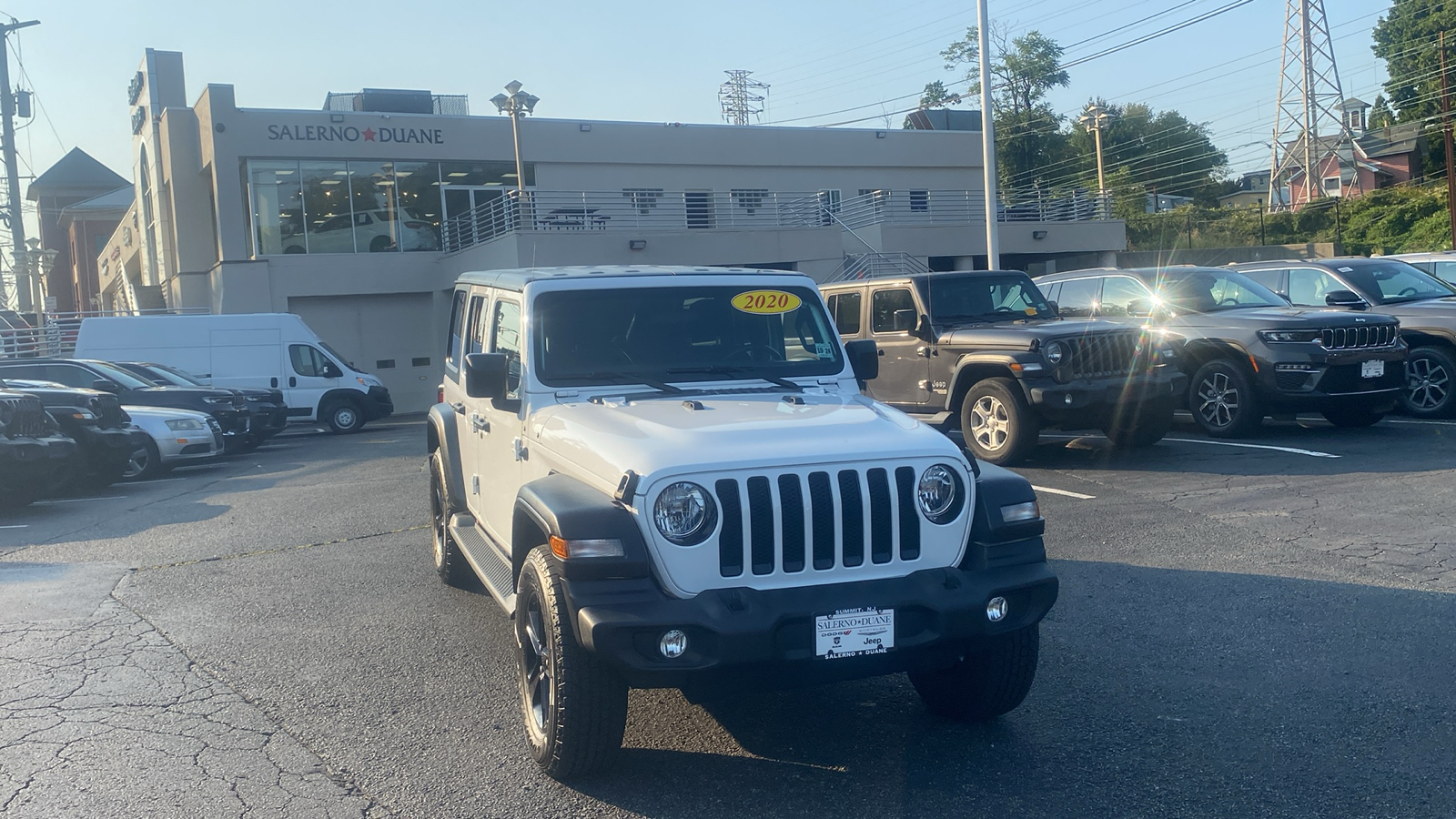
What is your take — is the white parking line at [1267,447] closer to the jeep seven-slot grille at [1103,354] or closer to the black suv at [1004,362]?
the black suv at [1004,362]

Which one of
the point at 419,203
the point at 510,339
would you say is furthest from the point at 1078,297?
the point at 419,203

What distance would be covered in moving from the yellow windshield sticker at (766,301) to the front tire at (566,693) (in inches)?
78.4

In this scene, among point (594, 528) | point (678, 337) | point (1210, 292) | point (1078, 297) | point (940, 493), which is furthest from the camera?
point (1078, 297)

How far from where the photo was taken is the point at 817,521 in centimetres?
413

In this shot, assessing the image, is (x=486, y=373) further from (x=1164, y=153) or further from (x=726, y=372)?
(x=1164, y=153)

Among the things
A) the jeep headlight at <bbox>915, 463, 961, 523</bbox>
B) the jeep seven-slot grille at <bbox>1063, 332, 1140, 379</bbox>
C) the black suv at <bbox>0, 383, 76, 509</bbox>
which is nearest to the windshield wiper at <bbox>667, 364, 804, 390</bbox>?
the jeep headlight at <bbox>915, 463, 961, 523</bbox>

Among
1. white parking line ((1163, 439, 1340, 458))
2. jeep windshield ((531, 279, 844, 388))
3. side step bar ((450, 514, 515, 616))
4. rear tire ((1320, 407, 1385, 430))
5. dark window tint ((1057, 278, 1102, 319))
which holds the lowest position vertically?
white parking line ((1163, 439, 1340, 458))

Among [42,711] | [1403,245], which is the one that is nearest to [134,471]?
[42,711]

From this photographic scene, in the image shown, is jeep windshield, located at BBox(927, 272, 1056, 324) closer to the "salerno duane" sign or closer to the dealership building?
the dealership building

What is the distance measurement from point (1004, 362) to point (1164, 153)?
75380 mm

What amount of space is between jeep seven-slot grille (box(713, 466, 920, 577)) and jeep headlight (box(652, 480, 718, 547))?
0.05 metres

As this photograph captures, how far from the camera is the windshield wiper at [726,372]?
563cm

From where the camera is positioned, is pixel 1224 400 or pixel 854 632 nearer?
pixel 854 632

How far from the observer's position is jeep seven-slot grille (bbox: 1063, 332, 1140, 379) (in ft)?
34.8
